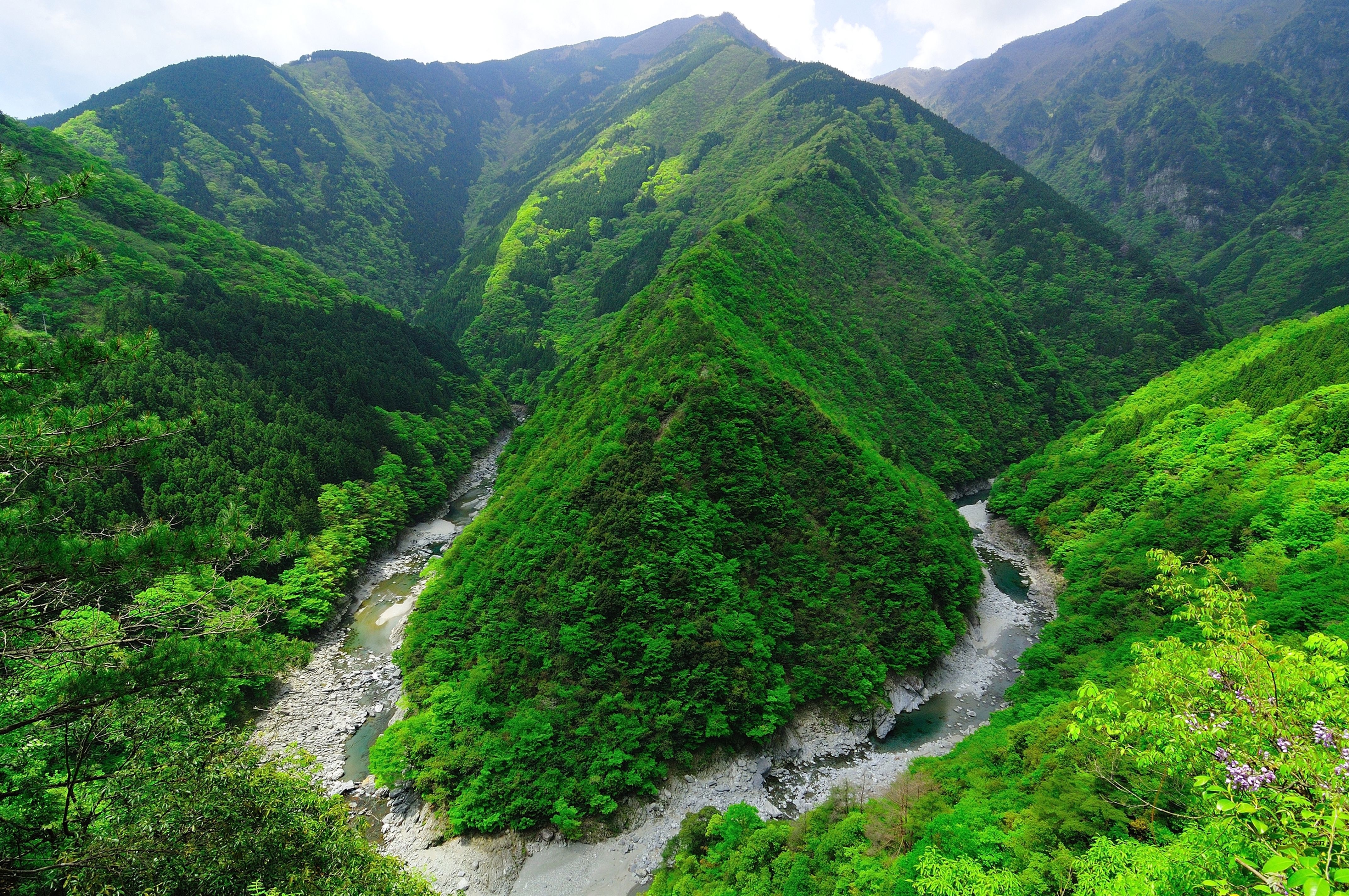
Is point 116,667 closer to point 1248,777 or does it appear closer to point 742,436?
point 1248,777

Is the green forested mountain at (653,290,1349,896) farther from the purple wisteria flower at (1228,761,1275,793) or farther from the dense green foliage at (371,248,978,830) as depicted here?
the dense green foliage at (371,248,978,830)

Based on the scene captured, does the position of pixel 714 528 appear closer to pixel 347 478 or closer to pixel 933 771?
pixel 933 771

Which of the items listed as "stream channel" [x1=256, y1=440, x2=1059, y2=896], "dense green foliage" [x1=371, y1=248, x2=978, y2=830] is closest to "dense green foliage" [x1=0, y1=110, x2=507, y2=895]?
"stream channel" [x1=256, y1=440, x2=1059, y2=896]

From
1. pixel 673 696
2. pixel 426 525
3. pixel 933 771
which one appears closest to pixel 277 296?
pixel 426 525

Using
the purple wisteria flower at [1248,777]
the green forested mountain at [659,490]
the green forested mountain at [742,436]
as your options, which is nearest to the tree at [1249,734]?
the purple wisteria flower at [1248,777]

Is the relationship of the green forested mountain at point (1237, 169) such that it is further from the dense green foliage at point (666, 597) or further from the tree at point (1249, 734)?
the tree at point (1249, 734)

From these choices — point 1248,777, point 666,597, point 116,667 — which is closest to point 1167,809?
point 1248,777

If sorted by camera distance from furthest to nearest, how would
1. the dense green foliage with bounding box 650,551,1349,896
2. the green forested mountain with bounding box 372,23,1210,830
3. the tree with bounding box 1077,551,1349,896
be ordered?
the green forested mountain with bounding box 372,23,1210,830 → the dense green foliage with bounding box 650,551,1349,896 → the tree with bounding box 1077,551,1349,896
